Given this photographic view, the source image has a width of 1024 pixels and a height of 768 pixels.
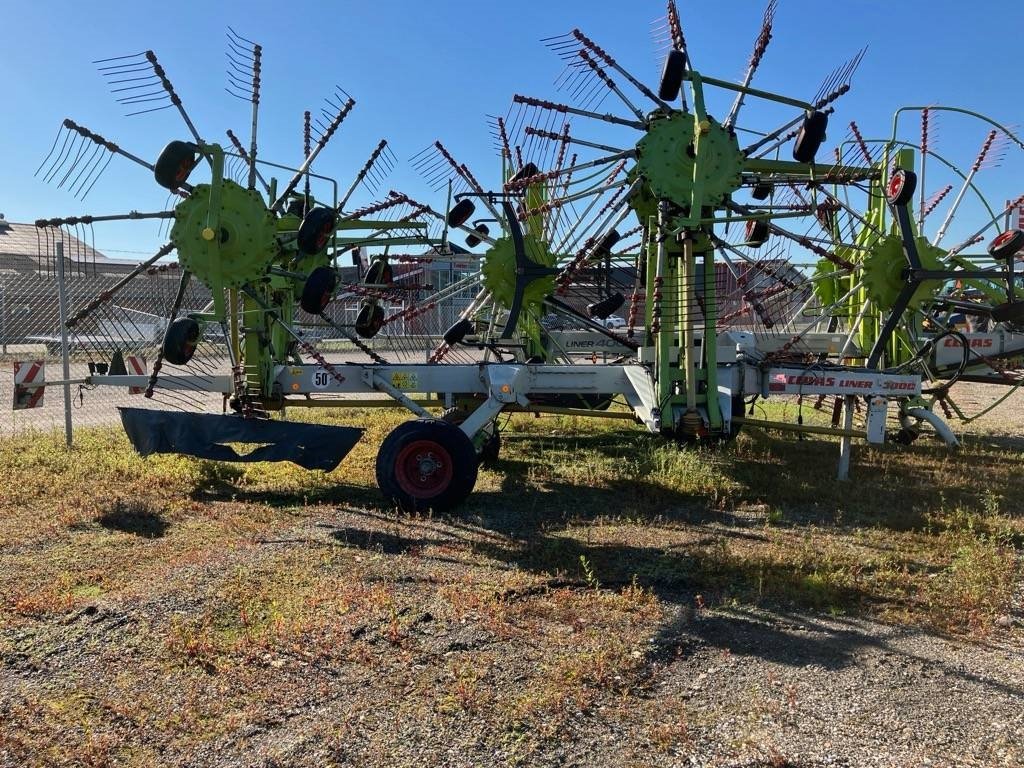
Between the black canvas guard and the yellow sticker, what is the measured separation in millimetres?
549

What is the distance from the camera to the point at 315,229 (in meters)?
6.20

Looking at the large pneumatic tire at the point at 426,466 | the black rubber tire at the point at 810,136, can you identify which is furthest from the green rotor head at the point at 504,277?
the black rubber tire at the point at 810,136

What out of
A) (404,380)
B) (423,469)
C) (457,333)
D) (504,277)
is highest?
(504,277)

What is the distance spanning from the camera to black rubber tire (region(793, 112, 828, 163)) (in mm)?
6133

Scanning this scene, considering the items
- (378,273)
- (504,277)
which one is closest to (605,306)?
(504,277)

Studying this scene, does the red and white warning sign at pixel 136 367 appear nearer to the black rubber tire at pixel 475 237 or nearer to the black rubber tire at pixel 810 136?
the black rubber tire at pixel 475 237

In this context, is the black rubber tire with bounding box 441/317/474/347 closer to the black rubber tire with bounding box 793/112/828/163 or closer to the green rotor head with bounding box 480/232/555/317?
the green rotor head with bounding box 480/232/555/317

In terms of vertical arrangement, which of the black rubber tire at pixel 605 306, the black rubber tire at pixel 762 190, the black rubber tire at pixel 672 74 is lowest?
the black rubber tire at pixel 605 306

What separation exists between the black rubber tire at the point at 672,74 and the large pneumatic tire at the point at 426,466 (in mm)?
3249

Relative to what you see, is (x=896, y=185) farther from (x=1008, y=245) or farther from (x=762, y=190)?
(x=1008, y=245)

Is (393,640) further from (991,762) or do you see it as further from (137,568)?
(991,762)

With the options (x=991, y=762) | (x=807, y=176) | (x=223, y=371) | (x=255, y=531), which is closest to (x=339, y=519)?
(x=255, y=531)

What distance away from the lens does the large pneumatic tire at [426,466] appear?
622cm

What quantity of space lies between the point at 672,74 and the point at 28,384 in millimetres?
7328
